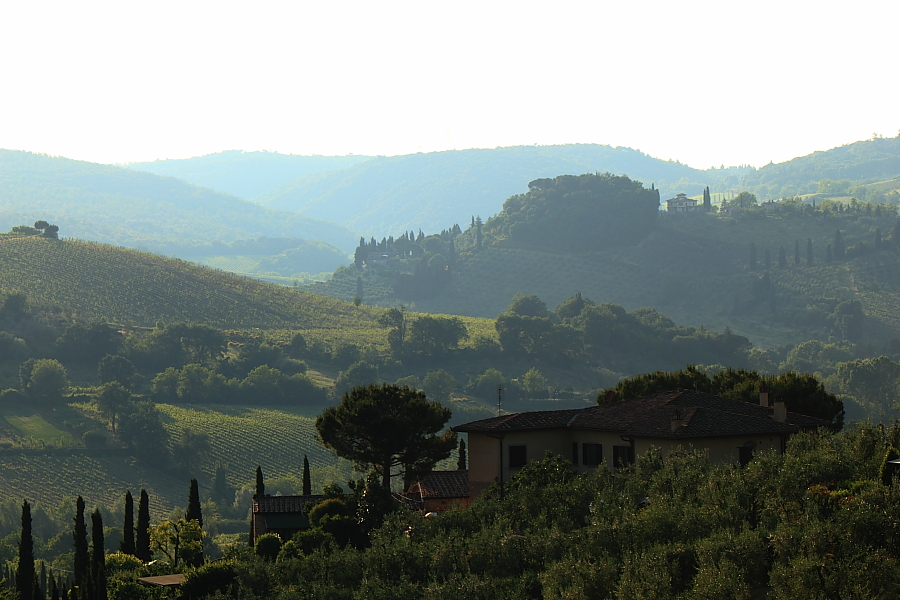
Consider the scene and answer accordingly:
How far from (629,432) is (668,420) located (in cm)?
160

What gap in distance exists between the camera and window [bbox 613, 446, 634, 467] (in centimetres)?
4384

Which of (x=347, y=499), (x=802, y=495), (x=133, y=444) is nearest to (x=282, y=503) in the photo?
(x=347, y=499)

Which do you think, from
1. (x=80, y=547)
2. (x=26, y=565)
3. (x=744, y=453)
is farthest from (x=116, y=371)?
(x=744, y=453)

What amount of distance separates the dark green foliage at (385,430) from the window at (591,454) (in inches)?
330

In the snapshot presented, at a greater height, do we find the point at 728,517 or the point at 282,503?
the point at 728,517

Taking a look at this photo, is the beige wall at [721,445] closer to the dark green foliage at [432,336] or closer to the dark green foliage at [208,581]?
the dark green foliage at [208,581]

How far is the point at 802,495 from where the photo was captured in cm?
3141

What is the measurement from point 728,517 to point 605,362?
6583 inches

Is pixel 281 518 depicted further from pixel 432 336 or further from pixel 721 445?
pixel 432 336

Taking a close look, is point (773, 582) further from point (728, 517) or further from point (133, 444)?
point (133, 444)

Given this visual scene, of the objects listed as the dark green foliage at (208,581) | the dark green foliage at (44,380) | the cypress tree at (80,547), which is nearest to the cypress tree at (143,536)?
the cypress tree at (80,547)

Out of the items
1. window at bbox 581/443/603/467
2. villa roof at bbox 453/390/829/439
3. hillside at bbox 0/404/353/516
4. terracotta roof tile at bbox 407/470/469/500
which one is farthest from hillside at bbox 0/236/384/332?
window at bbox 581/443/603/467

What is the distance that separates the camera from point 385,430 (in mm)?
52812

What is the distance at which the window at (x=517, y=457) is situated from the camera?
4792 centimetres
